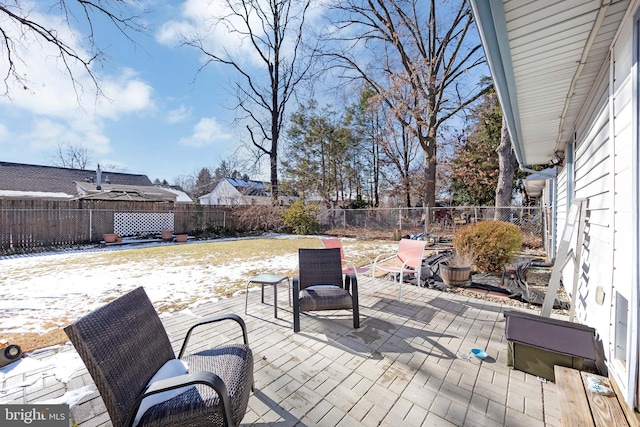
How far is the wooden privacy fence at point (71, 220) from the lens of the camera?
8539 mm

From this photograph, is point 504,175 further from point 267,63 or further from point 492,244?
point 267,63

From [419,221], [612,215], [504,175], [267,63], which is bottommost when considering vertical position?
[419,221]

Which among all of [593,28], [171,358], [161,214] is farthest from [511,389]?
[161,214]

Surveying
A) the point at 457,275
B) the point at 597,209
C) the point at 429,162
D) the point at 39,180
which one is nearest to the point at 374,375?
the point at 597,209

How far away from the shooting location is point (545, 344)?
2094 mm

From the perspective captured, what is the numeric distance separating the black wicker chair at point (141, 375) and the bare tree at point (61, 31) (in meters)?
5.32

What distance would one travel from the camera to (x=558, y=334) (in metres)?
2.08

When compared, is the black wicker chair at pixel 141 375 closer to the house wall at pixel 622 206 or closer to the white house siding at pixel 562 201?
the house wall at pixel 622 206

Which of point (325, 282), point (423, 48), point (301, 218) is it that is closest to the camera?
point (325, 282)

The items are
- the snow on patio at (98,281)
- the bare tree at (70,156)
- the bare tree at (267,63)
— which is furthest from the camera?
the bare tree at (70,156)

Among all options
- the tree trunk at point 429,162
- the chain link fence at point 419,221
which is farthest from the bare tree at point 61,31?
the tree trunk at point 429,162

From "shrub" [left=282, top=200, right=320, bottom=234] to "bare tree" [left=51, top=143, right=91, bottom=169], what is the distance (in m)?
25.6

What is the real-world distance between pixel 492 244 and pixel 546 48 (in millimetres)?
4021

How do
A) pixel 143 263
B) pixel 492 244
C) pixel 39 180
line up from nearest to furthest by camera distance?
pixel 492 244 < pixel 143 263 < pixel 39 180
